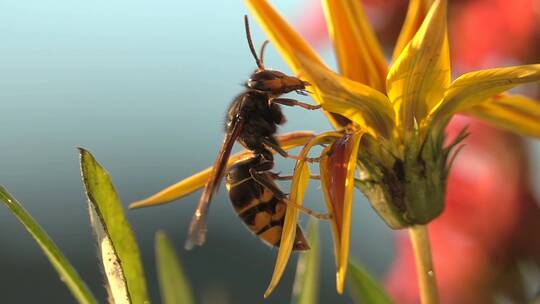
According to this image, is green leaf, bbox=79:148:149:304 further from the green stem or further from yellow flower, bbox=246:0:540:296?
the green stem

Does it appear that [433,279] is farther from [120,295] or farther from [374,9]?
[374,9]

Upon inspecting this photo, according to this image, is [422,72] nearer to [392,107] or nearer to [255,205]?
[392,107]

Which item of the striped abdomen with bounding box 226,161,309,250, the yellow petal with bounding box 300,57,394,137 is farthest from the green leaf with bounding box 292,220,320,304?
the yellow petal with bounding box 300,57,394,137

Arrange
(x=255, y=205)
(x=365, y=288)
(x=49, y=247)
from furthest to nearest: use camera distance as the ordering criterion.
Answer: (x=255, y=205) < (x=365, y=288) < (x=49, y=247)

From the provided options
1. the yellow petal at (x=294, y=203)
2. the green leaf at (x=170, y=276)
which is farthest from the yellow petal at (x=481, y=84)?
the green leaf at (x=170, y=276)

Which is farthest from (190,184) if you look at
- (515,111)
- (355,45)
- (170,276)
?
(515,111)

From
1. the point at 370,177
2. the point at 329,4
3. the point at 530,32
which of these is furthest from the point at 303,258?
the point at 530,32
